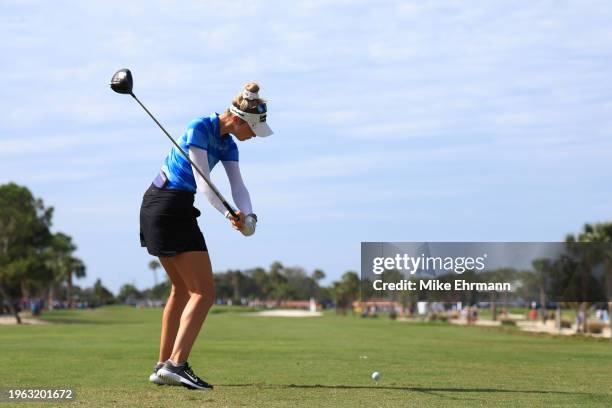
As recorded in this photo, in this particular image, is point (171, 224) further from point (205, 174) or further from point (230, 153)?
point (230, 153)

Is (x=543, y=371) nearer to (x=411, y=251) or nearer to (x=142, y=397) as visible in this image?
(x=142, y=397)

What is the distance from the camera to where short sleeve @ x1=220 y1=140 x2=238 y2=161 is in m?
8.52

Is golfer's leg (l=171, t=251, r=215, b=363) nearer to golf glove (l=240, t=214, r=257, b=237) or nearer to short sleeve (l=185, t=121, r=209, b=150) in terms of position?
golf glove (l=240, t=214, r=257, b=237)

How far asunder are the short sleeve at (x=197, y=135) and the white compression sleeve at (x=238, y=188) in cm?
54

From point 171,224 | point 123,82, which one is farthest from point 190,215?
point 123,82

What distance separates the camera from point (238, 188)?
8477mm

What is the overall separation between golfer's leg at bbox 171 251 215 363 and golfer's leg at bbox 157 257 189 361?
309 mm

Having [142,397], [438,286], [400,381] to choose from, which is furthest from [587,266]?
→ [142,397]

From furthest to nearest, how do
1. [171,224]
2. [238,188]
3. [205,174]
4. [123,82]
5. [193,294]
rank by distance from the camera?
[238,188], [123,82], [193,294], [171,224], [205,174]

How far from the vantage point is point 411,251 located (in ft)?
86.4

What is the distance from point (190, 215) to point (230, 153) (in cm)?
76

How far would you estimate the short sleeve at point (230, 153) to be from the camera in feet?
27.9

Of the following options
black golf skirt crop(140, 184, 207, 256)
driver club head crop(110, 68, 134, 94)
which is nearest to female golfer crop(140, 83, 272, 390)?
black golf skirt crop(140, 184, 207, 256)

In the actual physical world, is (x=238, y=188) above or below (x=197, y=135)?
below
